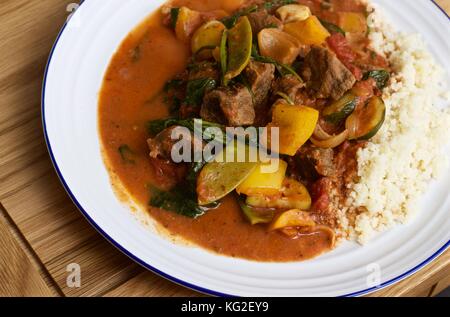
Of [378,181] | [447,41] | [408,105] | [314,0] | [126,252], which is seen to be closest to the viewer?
[126,252]

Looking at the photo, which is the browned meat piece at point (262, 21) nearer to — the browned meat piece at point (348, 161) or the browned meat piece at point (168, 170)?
the browned meat piece at point (348, 161)

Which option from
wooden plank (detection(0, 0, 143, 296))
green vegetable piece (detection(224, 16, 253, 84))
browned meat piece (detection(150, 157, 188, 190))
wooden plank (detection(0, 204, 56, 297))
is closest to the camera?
wooden plank (detection(0, 204, 56, 297))

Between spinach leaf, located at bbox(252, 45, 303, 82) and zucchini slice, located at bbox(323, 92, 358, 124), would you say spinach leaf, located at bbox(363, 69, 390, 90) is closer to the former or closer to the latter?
zucchini slice, located at bbox(323, 92, 358, 124)

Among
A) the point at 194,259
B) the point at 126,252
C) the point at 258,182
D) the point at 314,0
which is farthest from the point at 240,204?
the point at 314,0

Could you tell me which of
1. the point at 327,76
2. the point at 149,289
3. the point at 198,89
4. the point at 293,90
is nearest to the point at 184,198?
the point at 149,289

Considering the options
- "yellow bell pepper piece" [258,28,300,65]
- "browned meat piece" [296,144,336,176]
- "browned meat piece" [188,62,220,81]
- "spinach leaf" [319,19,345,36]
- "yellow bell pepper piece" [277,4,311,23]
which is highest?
"yellow bell pepper piece" [277,4,311,23]

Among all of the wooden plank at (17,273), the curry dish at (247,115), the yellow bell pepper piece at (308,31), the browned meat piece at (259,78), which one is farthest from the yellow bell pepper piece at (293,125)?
the wooden plank at (17,273)

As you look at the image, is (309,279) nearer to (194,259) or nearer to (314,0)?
(194,259)

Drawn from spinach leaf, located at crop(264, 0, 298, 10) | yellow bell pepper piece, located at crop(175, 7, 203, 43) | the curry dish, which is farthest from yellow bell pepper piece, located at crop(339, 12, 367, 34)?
yellow bell pepper piece, located at crop(175, 7, 203, 43)
